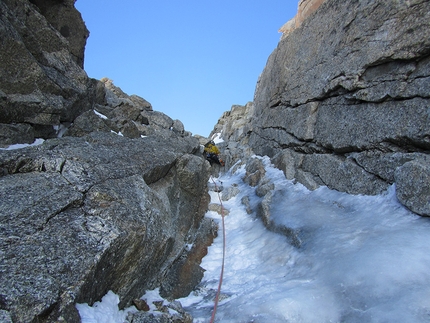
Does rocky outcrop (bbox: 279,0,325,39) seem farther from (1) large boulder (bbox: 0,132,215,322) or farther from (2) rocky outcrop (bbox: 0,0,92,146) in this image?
(2) rocky outcrop (bbox: 0,0,92,146)

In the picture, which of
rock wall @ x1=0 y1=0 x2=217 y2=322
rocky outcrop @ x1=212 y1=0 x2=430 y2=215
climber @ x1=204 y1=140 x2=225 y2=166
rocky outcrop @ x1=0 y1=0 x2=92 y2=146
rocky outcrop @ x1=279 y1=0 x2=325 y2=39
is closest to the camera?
rock wall @ x1=0 y1=0 x2=217 y2=322

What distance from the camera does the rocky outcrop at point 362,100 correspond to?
780 centimetres

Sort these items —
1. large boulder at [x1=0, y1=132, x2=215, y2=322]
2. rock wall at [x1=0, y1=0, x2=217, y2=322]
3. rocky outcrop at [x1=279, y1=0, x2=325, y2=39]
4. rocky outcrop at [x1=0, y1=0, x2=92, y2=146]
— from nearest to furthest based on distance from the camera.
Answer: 1. large boulder at [x1=0, y1=132, x2=215, y2=322]
2. rock wall at [x1=0, y1=0, x2=217, y2=322]
3. rocky outcrop at [x1=0, y1=0, x2=92, y2=146]
4. rocky outcrop at [x1=279, y1=0, x2=325, y2=39]

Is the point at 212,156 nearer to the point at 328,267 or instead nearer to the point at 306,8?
the point at 306,8

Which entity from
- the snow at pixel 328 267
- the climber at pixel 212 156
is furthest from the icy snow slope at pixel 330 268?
the climber at pixel 212 156

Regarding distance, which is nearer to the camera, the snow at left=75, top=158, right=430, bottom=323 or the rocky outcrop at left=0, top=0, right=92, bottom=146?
the snow at left=75, top=158, right=430, bottom=323

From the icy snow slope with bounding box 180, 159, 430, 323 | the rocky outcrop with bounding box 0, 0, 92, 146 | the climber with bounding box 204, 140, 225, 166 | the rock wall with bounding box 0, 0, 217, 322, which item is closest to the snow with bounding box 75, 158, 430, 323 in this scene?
the icy snow slope with bounding box 180, 159, 430, 323

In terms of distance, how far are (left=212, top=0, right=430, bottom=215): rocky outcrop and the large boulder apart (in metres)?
6.40

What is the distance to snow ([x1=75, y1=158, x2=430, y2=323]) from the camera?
491cm

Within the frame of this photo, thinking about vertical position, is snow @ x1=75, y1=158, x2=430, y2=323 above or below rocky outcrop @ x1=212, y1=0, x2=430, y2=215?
below

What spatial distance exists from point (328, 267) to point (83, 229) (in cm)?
546

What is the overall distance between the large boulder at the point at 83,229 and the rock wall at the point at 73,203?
18 mm

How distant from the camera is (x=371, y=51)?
9312 millimetres

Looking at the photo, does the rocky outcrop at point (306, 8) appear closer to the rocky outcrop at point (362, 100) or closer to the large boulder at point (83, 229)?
the rocky outcrop at point (362, 100)
